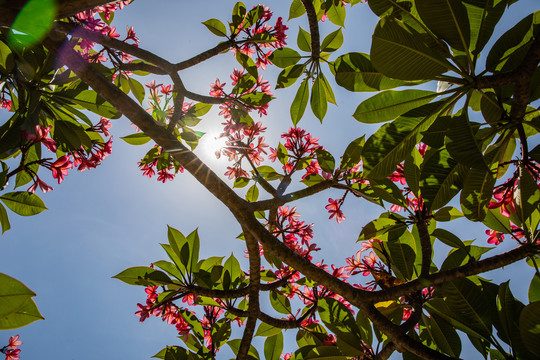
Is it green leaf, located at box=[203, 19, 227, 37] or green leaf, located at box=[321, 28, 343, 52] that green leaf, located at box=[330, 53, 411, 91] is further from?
green leaf, located at box=[203, 19, 227, 37]

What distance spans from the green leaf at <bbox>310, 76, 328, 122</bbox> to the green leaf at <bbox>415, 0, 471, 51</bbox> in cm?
133

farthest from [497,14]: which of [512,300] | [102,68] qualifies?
[102,68]

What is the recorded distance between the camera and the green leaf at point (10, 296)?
3.27 feet

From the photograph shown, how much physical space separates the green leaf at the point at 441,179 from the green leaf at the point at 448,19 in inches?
16.7

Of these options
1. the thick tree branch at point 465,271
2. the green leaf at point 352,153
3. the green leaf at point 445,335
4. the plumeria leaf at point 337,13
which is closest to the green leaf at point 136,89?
the plumeria leaf at point 337,13

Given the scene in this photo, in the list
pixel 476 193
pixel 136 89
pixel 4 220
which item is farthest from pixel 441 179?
pixel 136 89

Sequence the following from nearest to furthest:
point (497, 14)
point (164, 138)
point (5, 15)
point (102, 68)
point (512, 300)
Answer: point (5, 15) → point (497, 14) → point (512, 300) → point (164, 138) → point (102, 68)

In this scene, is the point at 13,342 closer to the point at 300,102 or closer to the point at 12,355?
the point at 12,355

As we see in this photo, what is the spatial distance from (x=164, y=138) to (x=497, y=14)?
4.51 feet

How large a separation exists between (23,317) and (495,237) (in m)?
2.21

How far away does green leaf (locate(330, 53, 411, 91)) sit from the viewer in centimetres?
144

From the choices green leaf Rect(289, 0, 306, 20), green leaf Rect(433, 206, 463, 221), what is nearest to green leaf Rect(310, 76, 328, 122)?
green leaf Rect(289, 0, 306, 20)

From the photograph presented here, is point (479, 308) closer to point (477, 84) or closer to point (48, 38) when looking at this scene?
point (477, 84)

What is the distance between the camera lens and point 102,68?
2.00 metres
